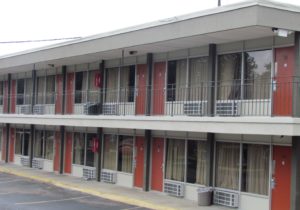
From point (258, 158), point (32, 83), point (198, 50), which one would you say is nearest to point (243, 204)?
point (258, 158)

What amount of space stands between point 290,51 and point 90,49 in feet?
28.5

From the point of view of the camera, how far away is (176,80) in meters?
19.8

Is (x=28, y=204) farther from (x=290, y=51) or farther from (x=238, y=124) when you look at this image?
(x=290, y=51)

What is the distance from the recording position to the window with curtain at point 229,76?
1708 centimetres

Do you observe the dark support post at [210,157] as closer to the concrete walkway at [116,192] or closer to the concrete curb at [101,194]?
the concrete walkway at [116,192]

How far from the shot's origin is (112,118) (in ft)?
68.7

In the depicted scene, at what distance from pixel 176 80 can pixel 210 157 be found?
3.44 meters

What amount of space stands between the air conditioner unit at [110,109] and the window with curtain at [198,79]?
15.9ft

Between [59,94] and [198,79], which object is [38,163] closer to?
[59,94]

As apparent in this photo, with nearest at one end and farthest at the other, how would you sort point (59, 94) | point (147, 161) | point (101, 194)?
point (101, 194) → point (147, 161) → point (59, 94)

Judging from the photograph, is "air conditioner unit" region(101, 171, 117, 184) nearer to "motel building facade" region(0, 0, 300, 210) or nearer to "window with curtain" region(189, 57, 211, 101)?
"motel building facade" region(0, 0, 300, 210)

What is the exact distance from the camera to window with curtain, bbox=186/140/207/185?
60.4 ft

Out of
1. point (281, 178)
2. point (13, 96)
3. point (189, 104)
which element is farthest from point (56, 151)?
point (281, 178)

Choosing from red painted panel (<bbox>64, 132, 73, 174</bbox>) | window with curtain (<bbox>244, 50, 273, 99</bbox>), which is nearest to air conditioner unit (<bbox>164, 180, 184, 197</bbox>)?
window with curtain (<bbox>244, 50, 273, 99</bbox>)
